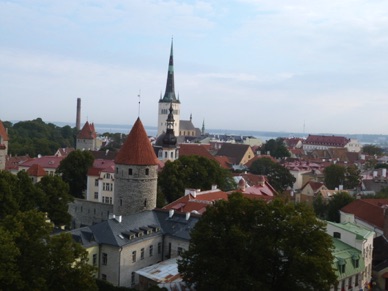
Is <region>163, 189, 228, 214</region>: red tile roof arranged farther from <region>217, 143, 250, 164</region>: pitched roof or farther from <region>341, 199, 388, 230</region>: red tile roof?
<region>217, 143, 250, 164</region>: pitched roof

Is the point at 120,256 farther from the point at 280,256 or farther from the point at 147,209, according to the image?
the point at 280,256

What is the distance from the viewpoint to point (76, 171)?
56.2 m

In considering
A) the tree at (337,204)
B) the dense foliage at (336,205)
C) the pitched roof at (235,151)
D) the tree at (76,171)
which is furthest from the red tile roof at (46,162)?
the pitched roof at (235,151)

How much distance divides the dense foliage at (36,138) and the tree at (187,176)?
51.7 m

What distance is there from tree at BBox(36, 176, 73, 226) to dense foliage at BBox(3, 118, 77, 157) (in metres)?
56.2

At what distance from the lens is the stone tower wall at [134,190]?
120 ft

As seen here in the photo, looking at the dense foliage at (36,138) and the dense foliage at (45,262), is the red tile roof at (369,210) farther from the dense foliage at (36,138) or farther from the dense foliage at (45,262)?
the dense foliage at (36,138)

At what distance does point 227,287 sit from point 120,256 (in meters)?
9.65

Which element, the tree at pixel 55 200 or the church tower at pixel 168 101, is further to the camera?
the church tower at pixel 168 101

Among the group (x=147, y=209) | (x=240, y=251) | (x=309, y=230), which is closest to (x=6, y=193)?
(x=147, y=209)

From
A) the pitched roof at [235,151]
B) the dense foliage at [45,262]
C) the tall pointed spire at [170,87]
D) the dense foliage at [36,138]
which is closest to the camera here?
the dense foliage at [45,262]

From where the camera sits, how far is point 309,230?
76.0 ft

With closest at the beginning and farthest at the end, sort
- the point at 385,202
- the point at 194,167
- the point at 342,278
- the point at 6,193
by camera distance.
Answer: the point at 342,278 → the point at 6,193 → the point at 385,202 → the point at 194,167

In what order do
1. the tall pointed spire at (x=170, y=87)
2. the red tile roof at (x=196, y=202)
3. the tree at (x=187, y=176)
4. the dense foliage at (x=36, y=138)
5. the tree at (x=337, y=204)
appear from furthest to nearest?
the tall pointed spire at (x=170, y=87) → the dense foliage at (x=36, y=138) → the tree at (x=187, y=176) → the tree at (x=337, y=204) → the red tile roof at (x=196, y=202)
